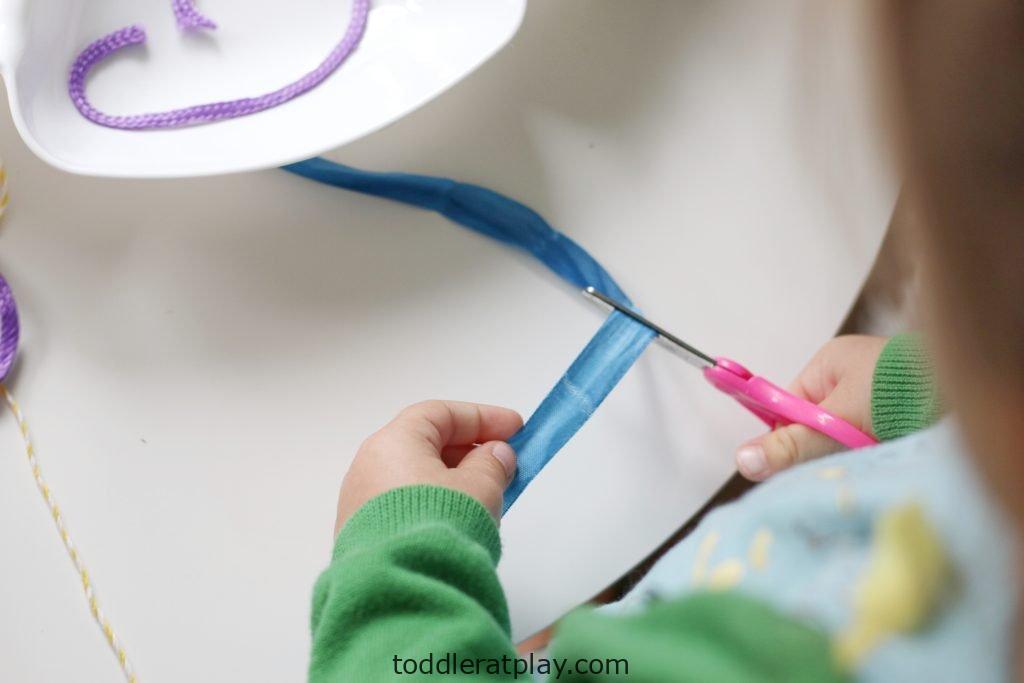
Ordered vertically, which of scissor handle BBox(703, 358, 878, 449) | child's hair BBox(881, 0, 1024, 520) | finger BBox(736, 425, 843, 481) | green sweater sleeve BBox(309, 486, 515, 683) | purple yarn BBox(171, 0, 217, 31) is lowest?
green sweater sleeve BBox(309, 486, 515, 683)

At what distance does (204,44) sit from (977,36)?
478 millimetres

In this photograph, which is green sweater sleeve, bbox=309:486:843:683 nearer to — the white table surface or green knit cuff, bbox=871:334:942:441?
the white table surface

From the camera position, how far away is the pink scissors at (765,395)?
1.56ft

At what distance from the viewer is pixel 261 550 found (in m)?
0.47

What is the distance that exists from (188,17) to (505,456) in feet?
1.11

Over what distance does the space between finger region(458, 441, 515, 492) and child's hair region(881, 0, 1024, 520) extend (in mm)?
261

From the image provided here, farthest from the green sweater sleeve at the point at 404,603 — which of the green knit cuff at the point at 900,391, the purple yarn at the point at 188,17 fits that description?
the purple yarn at the point at 188,17

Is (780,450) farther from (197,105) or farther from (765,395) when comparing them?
(197,105)

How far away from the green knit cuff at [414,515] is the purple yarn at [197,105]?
268 millimetres

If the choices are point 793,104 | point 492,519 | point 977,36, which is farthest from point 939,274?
point 793,104

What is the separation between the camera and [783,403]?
1.56ft

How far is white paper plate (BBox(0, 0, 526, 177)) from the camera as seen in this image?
1.62ft

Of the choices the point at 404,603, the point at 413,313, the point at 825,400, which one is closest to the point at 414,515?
the point at 404,603

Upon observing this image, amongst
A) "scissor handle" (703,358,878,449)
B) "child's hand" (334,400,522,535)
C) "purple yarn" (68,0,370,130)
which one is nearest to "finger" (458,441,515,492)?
"child's hand" (334,400,522,535)
